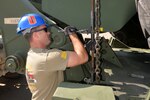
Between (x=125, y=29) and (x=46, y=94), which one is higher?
(x=125, y=29)

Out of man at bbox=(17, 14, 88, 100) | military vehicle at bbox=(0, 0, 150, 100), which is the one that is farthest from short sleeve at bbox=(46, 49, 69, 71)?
military vehicle at bbox=(0, 0, 150, 100)

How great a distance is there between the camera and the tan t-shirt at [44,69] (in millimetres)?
2834

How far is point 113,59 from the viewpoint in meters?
3.94

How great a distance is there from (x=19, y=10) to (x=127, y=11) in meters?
1.18

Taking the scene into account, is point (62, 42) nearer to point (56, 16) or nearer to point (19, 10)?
point (56, 16)

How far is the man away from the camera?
2840mm

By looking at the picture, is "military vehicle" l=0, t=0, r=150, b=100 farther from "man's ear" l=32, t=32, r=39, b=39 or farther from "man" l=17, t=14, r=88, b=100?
"man's ear" l=32, t=32, r=39, b=39

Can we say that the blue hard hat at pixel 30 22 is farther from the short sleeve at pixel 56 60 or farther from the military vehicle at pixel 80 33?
the military vehicle at pixel 80 33

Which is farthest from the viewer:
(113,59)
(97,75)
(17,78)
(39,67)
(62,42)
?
(17,78)

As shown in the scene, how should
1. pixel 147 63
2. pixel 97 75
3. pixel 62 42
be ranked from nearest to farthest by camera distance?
pixel 97 75
pixel 62 42
pixel 147 63

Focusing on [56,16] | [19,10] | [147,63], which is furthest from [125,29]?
[19,10]

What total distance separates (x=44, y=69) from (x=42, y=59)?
0.09m

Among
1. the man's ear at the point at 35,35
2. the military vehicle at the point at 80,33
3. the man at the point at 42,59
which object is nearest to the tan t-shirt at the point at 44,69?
the man at the point at 42,59

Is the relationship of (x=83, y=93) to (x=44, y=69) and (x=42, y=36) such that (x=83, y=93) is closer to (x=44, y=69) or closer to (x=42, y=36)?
(x=44, y=69)
